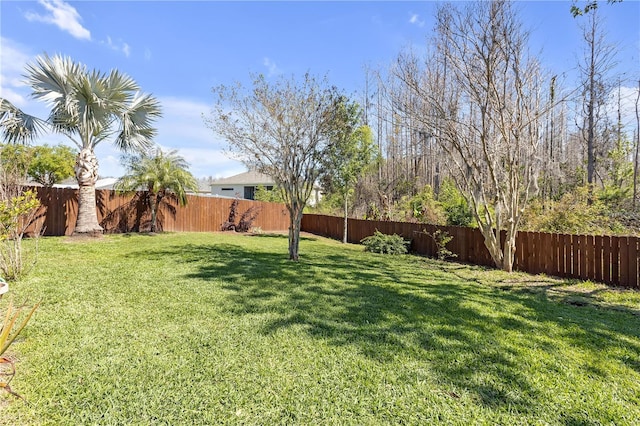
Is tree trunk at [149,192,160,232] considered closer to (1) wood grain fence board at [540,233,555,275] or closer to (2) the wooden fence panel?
(2) the wooden fence panel

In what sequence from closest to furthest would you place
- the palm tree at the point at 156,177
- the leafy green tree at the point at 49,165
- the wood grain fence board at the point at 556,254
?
the wood grain fence board at the point at 556,254 → the palm tree at the point at 156,177 → the leafy green tree at the point at 49,165

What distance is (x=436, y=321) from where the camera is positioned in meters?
3.66

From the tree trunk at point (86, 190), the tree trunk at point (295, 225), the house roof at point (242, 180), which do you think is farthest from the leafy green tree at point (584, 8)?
the house roof at point (242, 180)

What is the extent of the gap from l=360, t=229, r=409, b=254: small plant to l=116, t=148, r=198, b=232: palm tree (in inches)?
306

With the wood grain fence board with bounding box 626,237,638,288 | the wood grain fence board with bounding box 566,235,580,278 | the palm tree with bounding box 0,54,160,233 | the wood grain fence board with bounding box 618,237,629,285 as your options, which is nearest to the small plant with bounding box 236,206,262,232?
the palm tree with bounding box 0,54,160,233

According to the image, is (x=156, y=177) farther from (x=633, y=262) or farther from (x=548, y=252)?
Result: (x=633, y=262)

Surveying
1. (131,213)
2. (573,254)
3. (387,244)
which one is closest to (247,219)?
(131,213)

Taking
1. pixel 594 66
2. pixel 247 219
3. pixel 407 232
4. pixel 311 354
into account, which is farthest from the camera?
pixel 247 219

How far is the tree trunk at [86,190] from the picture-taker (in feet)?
31.5

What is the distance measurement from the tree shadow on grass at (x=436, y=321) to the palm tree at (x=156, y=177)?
7.68 m

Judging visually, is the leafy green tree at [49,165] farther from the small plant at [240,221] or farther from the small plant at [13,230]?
the small plant at [13,230]

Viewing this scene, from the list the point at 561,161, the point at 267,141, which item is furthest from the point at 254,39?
the point at 561,161

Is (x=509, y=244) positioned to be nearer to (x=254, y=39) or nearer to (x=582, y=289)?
(x=582, y=289)

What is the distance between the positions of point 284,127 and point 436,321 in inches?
212
